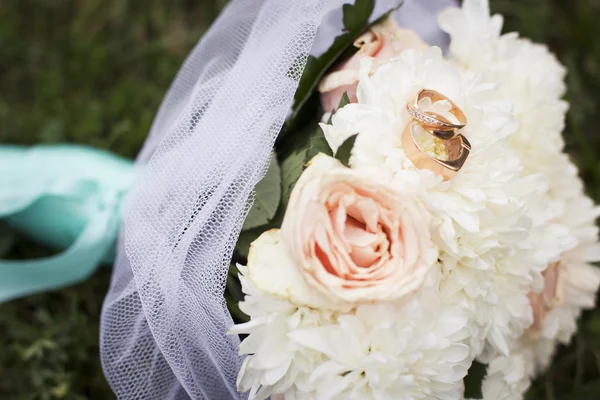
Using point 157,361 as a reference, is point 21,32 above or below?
below

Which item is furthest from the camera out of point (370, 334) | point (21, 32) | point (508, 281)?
point (21, 32)

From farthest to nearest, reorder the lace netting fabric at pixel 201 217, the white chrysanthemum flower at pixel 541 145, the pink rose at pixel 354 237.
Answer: the white chrysanthemum flower at pixel 541 145, the lace netting fabric at pixel 201 217, the pink rose at pixel 354 237

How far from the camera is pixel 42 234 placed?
3.58 ft

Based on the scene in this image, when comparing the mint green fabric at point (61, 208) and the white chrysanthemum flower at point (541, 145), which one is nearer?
the white chrysanthemum flower at point (541, 145)

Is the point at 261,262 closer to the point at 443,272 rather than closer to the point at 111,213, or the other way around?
the point at 443,272

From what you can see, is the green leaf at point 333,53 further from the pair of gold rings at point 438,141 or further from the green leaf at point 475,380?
the green leaf at point 475,380

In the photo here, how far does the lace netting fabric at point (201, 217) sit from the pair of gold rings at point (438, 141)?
0.15 meters

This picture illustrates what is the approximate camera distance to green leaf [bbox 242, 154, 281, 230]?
708 mm

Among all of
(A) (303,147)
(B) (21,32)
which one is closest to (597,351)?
(A) (303,147)

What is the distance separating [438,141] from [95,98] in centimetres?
95

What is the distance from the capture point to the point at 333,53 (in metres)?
0.78

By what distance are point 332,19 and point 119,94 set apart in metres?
0.63

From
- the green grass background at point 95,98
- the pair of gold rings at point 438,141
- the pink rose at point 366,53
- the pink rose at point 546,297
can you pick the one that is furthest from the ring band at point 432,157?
the green grass background at point 95,98

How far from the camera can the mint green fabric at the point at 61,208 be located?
0.98 metres
